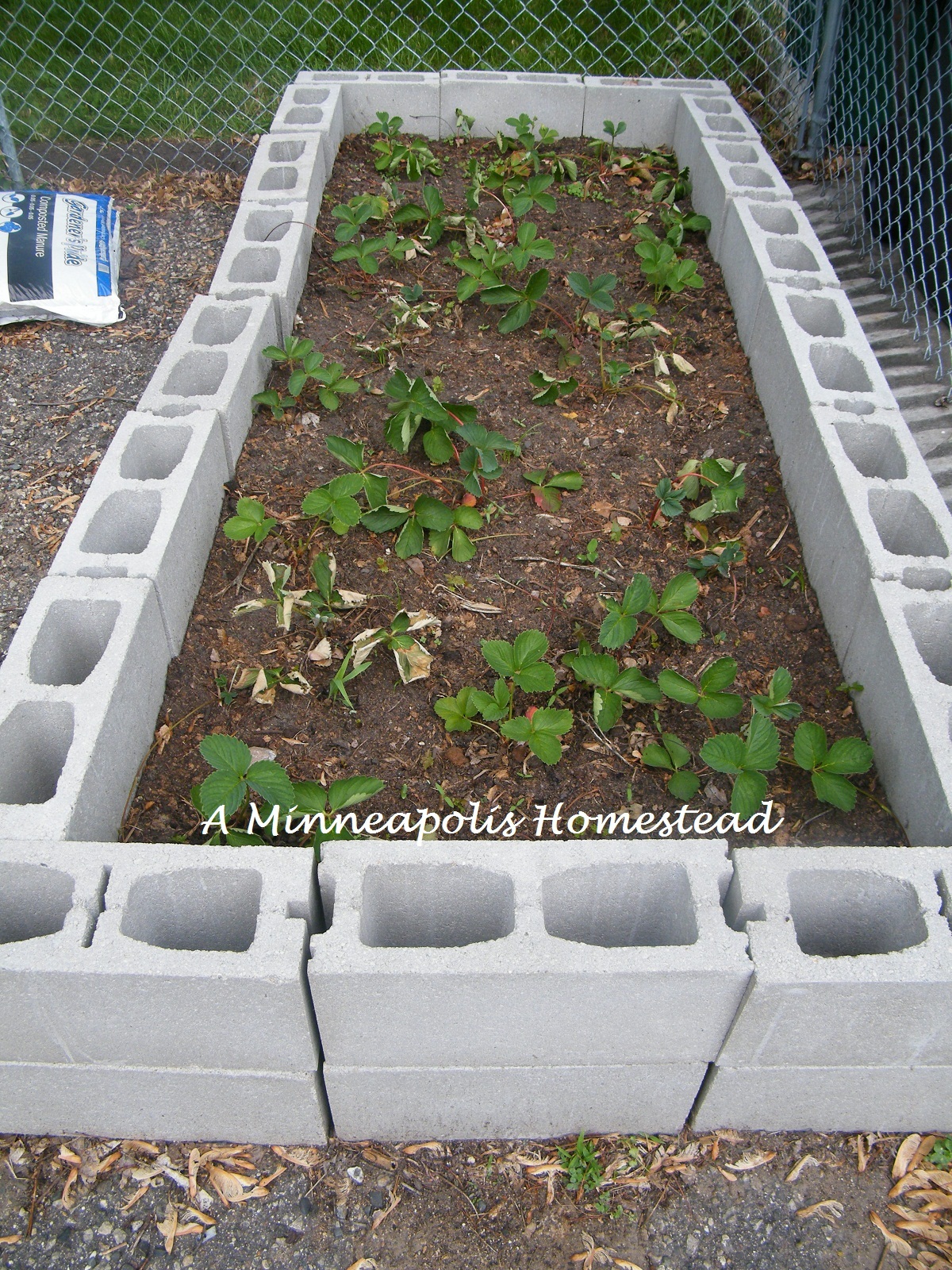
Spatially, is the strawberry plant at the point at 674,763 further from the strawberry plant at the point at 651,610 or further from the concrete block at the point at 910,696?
the concrete block at the point at 910,696

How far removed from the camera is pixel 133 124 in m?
4.43

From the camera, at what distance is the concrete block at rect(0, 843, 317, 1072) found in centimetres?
129

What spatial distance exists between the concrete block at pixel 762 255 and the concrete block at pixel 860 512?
0.52m

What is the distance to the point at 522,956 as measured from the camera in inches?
51.9

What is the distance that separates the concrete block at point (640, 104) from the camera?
366 cm

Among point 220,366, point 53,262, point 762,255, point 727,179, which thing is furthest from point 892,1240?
point 53,262

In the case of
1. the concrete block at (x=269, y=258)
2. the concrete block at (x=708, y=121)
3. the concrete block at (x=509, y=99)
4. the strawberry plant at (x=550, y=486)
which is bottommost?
the strawberry plant at (x=550, y=486)

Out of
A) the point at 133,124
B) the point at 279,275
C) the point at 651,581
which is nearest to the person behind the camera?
the point at 651,581

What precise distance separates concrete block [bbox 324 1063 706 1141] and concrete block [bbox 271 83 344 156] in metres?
2.97

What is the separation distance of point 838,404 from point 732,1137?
1452 millimetres

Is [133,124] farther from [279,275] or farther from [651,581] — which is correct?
[651,581]

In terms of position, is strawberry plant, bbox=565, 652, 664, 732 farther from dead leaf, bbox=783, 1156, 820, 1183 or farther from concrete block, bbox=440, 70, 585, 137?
concrete block, bbox=440, 70, 585, 137

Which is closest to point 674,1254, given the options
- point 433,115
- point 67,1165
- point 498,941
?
point 498,941

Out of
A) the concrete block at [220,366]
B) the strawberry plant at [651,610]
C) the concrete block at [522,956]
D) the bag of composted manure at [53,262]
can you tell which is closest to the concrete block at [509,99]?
the bag of composted manure at [53,262]
